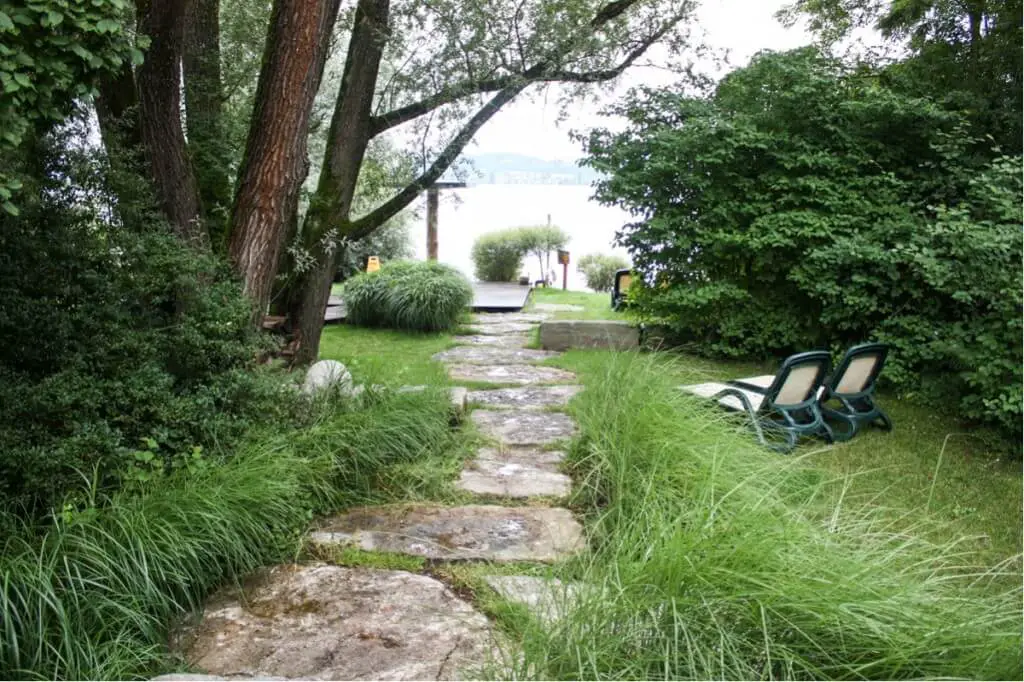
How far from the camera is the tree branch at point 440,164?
5879mm

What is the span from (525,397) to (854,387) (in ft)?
7.05

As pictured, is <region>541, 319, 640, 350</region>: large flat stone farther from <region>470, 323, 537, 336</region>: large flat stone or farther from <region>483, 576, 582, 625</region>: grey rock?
<region>483, 576, 582, 625</region>: grey rock

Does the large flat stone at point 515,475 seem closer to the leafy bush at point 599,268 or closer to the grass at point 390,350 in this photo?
the grass at point 390,350

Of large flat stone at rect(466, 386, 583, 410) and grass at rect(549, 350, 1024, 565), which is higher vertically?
large flat stone at rect(466, 386, 583, 410)

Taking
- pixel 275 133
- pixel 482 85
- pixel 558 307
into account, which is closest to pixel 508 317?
pixel 558 307

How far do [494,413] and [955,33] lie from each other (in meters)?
5.54

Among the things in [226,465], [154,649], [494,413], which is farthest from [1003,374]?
[154,649]

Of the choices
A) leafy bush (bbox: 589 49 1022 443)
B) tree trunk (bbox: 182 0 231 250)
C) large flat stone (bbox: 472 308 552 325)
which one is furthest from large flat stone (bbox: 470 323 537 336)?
tree trunk (bbox: 182 0 231 250)

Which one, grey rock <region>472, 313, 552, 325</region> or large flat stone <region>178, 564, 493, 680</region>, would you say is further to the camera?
grey rock <region>472, 313, 552, 325</region>

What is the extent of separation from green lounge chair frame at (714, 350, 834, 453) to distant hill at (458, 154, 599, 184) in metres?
2.96

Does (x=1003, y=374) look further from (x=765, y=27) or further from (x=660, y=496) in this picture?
(x=765, y=27)

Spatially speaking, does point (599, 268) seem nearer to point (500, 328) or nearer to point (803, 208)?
point (500, 328)

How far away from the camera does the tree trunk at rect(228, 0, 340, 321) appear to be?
12.6 feet

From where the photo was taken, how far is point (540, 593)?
2117 millimetres
